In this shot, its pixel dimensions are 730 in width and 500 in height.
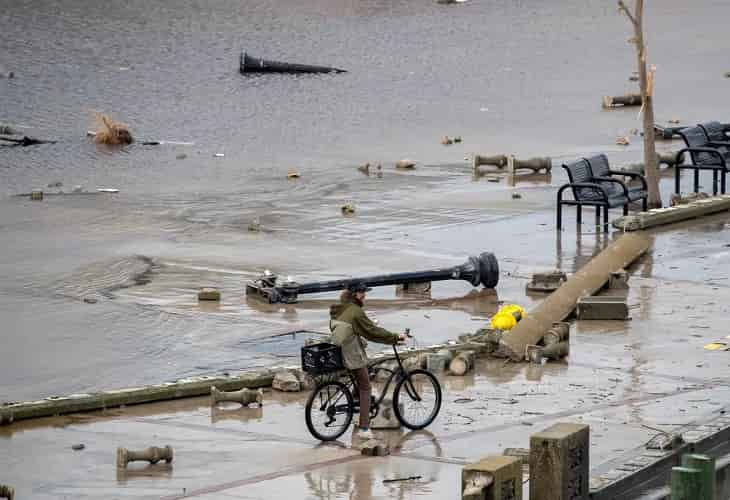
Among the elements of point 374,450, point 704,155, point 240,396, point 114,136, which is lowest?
point 374,450

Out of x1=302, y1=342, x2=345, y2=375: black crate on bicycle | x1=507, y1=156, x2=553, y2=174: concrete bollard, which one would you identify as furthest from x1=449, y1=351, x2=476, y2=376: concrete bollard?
x1=507, y1=156, x2=553, y2=174: concrete bollard

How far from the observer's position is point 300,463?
51.3 feet

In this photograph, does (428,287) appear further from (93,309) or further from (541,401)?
(541,401)

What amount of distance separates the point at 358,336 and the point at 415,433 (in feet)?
3.41

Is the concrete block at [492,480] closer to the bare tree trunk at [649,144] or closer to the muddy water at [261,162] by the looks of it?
the muddy water at [261,162]

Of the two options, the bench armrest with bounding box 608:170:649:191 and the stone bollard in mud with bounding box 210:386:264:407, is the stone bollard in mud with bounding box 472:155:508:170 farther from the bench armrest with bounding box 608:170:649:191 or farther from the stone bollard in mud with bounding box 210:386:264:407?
the stone bollard in mud with bounding box 210:386:264:407

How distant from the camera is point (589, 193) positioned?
26.6m

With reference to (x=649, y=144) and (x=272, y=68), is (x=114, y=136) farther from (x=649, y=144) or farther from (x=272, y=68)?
(x=272, y=68)

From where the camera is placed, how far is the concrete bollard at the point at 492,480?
13352mm

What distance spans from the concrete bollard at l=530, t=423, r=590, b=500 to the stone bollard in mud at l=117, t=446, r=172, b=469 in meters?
3.19

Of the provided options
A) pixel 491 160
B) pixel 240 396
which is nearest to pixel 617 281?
pixel 240 396

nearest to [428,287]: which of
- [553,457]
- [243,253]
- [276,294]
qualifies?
[276,294]

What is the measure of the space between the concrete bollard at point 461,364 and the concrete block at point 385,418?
2037 mm

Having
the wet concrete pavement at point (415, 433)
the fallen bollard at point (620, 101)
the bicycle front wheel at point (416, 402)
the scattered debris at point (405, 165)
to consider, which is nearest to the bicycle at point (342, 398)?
the bicycle front wheel at point (416, 402)
